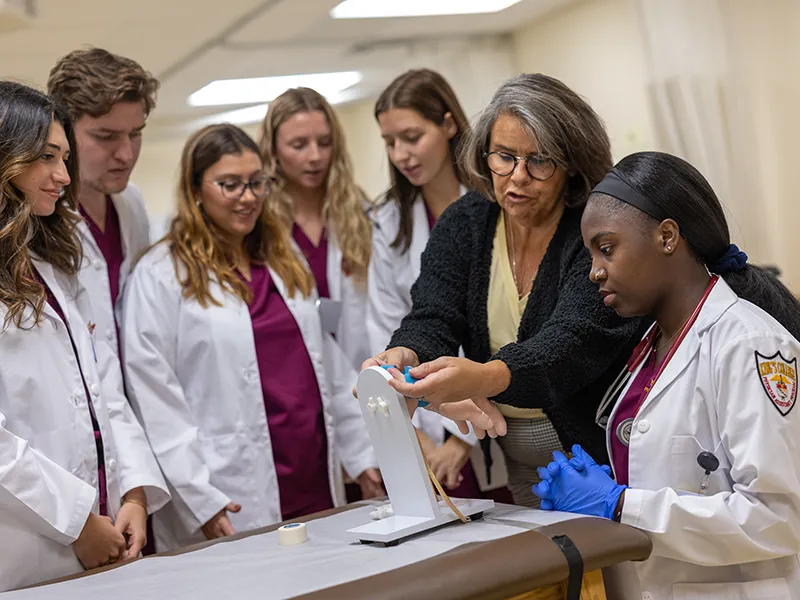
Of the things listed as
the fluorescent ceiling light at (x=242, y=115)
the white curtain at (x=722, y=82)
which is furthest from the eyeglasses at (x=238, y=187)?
the fluorescent ceiling light at (x=242, y=115)

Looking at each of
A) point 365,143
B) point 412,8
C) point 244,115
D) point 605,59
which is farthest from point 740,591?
point 365,143

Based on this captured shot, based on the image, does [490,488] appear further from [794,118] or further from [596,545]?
[794,118]

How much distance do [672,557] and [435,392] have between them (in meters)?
0.41

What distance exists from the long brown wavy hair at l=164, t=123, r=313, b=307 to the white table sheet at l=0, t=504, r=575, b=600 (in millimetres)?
813

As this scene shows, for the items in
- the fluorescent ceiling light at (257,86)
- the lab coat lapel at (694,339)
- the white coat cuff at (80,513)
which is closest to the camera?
the lab coat lapel at (694,339)

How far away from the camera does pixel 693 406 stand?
126 centimetres

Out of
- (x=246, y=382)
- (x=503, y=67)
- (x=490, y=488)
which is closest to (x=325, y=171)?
(x=246, y=382)

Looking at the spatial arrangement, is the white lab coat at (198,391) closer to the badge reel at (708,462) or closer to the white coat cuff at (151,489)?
the white coat cuff at (151,489)

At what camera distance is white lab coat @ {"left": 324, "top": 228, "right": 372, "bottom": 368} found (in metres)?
2.38

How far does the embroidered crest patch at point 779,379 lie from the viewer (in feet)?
3.91

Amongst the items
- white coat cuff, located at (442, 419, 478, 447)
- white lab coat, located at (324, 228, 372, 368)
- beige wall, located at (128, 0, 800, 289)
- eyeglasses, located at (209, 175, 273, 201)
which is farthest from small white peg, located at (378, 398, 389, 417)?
beige wall, located at (128, 0, 800, 289)

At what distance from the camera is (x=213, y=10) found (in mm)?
4113

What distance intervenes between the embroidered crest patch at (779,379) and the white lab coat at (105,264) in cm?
131

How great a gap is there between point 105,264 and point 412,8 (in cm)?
307
